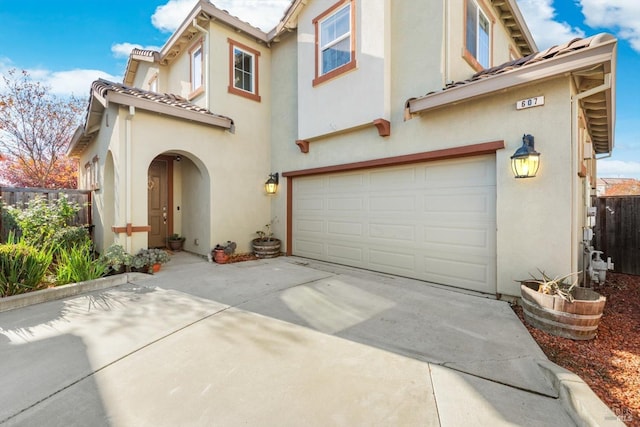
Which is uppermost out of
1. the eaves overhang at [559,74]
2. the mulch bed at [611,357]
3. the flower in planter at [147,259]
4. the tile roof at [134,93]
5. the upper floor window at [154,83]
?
the upper floor window at [154,83]

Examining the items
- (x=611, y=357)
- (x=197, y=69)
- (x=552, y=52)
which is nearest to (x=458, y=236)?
(x=611, y=357)

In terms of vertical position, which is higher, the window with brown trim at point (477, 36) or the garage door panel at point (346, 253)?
the window with brown trim at point (477, 36)

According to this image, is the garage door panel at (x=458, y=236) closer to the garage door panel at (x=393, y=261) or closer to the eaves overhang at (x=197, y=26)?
the garage door panel at (x=393, y=261)

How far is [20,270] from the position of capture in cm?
452

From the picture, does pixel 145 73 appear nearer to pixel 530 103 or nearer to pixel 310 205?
pixel 310 205

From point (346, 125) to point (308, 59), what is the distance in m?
2.31

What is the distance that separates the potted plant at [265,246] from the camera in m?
8.04

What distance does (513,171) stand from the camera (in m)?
4.52

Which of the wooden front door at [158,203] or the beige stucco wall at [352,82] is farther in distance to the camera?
the wooden front door at [158,203]

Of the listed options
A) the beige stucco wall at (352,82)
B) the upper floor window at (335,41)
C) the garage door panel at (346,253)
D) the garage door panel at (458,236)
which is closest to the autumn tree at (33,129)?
the beige stucco wall at (352,82)

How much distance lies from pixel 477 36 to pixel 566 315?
6.24m

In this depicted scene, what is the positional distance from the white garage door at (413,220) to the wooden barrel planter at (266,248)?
0.90 meters

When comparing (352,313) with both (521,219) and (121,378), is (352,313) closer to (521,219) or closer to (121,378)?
(121,378)

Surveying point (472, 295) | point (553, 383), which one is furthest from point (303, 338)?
point (472, 295)
